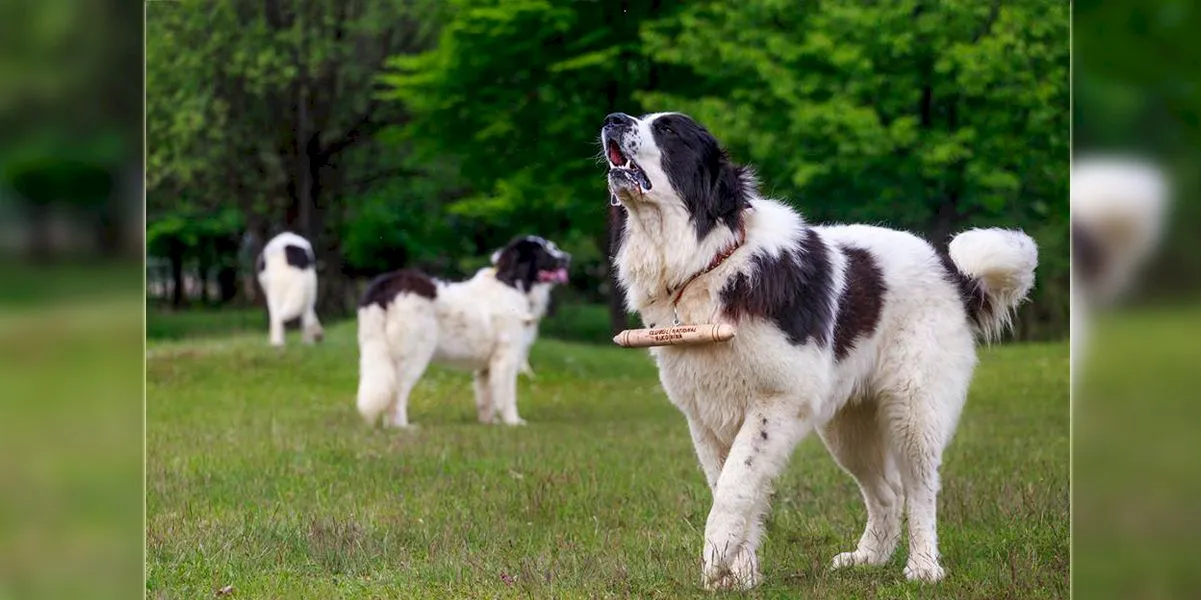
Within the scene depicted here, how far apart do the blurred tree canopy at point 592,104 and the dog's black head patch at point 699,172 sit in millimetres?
5181

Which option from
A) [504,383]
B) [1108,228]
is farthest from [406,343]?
[1108,228]

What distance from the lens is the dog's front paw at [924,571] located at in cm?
506

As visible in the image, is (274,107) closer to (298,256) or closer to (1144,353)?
(298,256)

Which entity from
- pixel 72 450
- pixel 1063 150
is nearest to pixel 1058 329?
pixel 1063 150

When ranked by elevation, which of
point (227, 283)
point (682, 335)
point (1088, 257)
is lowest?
point (227, 283)

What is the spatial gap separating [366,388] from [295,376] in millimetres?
3124

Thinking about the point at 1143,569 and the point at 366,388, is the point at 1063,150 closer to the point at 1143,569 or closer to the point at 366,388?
the point at 366,388

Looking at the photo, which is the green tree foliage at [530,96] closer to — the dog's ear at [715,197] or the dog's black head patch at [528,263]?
the dog's black head patch at [528,263]

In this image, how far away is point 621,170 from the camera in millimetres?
4605

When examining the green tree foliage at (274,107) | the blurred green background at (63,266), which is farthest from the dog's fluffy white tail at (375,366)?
the blurred green background at (63,266)

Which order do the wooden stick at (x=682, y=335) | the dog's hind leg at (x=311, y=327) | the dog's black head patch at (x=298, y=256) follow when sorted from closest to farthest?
the wooden stick at (x=682, y=335) → the dog's black head patch at (x=298, y=256) → the dog's hind leg at (x=311, y=327)

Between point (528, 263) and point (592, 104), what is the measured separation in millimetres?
1517

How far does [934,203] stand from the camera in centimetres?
1116

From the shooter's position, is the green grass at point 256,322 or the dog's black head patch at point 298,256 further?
the dog's black head patch at point 298,256
